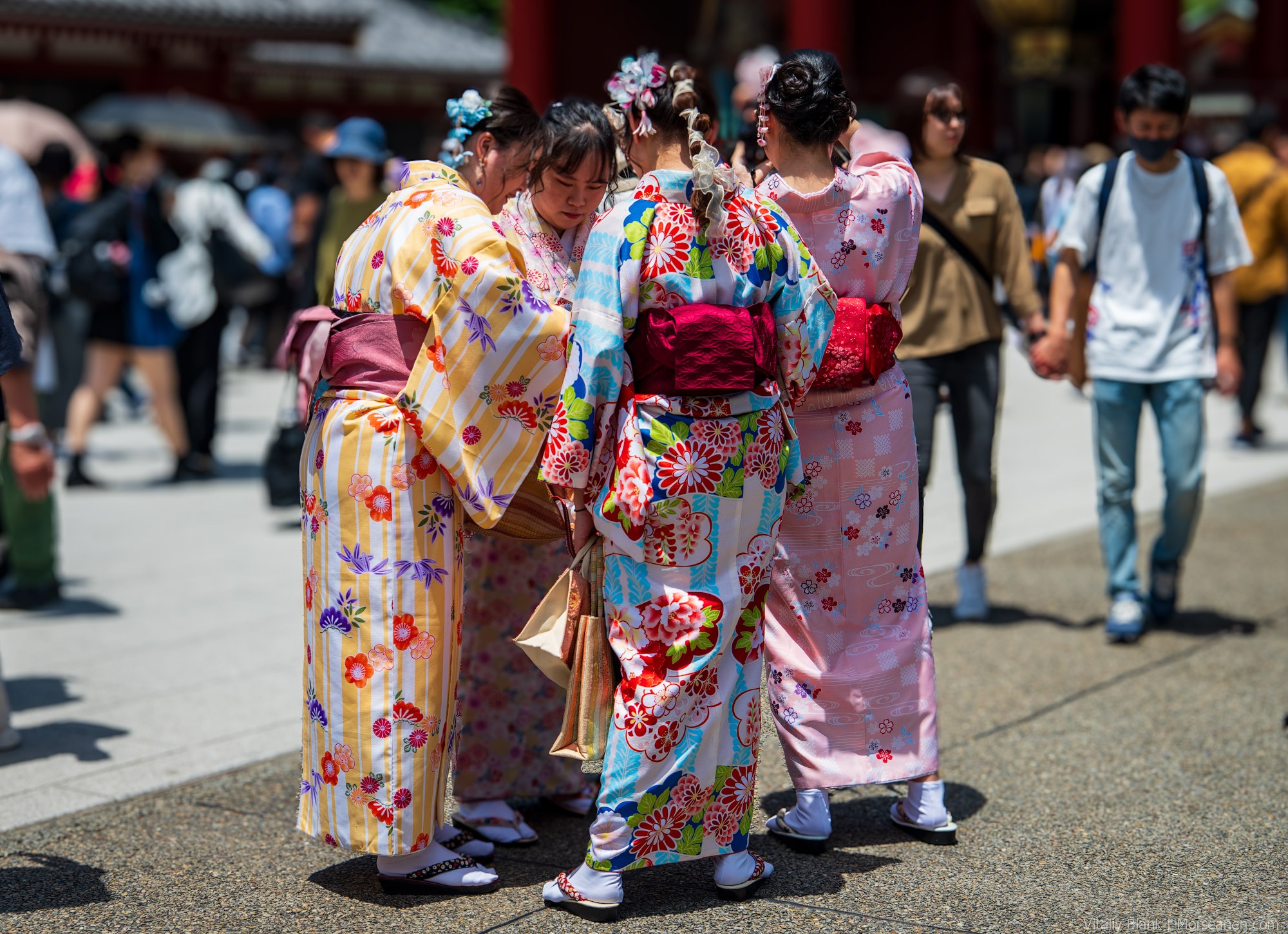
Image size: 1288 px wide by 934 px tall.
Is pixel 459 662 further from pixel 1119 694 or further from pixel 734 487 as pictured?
pixel 1119 694

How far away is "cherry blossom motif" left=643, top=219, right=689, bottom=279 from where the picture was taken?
283 centimetres

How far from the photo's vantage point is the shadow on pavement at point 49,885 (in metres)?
3.05

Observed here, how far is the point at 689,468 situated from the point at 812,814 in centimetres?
96

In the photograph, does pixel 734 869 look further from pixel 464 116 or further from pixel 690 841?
pixel 464 116

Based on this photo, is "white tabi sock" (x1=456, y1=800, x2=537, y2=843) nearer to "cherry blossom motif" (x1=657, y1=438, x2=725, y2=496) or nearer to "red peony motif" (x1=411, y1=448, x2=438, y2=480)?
"red peony motif" (x1=411, y1=448, x2=438, y2=480)

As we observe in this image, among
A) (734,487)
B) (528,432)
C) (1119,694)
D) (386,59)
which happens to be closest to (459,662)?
(528,432)

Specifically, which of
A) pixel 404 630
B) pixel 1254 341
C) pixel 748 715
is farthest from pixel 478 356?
pixel 1254 341

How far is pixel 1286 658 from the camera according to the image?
15.8 feet

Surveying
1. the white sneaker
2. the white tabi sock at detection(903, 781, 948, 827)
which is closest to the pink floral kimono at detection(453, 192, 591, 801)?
the white tabi sock at detection(903, 781, 948, 827)

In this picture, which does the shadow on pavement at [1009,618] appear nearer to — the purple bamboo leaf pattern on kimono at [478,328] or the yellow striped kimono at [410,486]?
the yellow striped kimono at [410,486]

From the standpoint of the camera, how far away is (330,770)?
9.94ft

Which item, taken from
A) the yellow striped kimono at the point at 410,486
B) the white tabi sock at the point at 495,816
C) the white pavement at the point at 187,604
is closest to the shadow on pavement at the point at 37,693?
the white pavement at the point at 187,604

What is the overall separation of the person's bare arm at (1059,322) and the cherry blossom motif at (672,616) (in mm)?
2475

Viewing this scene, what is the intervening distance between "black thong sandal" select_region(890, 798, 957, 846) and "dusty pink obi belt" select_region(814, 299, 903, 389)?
1.05 m
